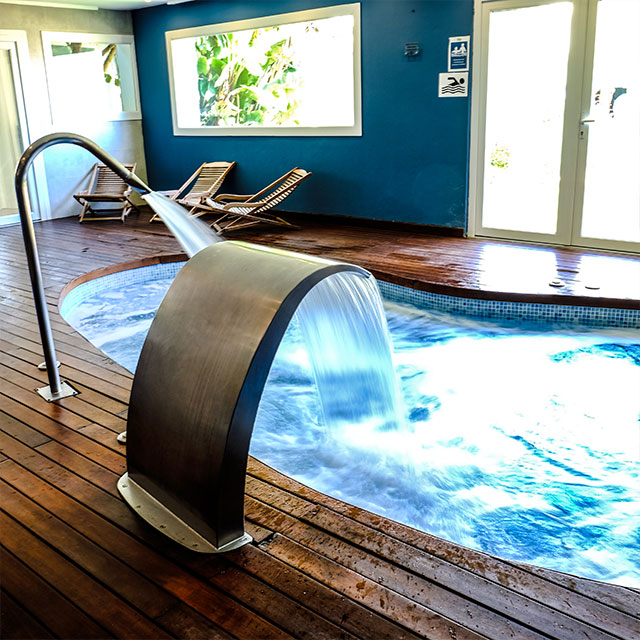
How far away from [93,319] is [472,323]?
3.00 meters

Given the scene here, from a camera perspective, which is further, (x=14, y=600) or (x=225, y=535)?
(x=225, y=535)

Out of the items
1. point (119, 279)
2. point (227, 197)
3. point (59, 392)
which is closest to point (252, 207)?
point (227, 197)

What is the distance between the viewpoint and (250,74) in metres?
8.95

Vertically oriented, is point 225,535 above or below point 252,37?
below

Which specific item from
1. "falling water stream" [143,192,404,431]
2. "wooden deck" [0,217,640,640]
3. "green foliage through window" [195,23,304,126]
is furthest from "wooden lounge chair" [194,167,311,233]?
"wooden deck" [0,217,640,640]

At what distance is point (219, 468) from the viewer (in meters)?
1.69

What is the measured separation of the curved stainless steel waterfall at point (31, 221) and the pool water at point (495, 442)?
978mm

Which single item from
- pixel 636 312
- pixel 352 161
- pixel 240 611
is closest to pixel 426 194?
pixel 352 161

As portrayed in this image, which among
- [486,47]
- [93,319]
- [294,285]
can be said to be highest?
[486,47]

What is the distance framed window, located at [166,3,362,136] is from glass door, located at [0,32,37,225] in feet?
6.13

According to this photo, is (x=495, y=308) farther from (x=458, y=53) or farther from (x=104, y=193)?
(x=104, y=193)

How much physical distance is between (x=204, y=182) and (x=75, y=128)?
74.4 inches

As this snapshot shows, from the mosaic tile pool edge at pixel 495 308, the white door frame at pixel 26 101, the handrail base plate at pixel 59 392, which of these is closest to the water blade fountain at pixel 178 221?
the handrail base plate at pixel 59 392

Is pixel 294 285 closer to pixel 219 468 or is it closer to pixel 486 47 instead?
pixel 219 468
